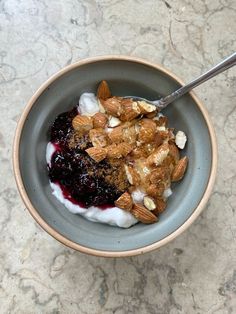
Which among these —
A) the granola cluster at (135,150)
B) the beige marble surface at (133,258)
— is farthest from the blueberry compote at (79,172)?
the beige marble surface at (133,258)

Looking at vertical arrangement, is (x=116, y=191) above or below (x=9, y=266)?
above

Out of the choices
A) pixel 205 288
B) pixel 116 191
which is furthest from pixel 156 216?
pixel 205 288

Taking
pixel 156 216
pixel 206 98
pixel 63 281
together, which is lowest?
pixel 63 281

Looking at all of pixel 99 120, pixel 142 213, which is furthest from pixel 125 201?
pixel 99 120

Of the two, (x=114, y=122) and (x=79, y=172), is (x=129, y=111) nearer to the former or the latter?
(x=114, y=122)

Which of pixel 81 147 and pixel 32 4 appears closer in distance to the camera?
pixel 81 147

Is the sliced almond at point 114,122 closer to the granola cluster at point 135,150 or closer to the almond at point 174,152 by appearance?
the granola cluster at point 135,150

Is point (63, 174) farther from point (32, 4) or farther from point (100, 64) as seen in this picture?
point (32, 4)

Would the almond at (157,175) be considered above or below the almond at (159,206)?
above
